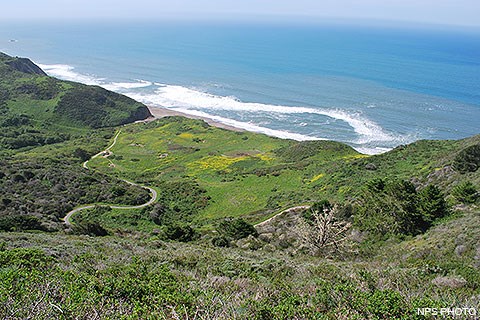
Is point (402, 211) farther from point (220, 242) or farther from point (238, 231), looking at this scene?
point (220, 242)

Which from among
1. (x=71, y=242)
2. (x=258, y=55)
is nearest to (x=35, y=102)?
(x=71, y=242)

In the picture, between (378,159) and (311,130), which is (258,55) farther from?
(378,159)

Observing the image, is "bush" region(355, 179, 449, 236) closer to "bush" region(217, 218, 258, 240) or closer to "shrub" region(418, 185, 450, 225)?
"shrub" region(418, 185, 450, 225)

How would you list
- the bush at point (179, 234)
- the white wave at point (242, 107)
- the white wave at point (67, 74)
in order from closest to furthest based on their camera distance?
the bush at point (179, 234) < the white wave at point (242, 107) < the white wave at point (67, 74)

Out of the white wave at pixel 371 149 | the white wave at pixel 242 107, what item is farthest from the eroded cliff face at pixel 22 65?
the white wave at pixel 371 149

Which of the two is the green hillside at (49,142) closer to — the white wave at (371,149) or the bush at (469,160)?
the bush at (469,160)

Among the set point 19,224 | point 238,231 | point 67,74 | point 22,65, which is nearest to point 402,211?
point 238,231
